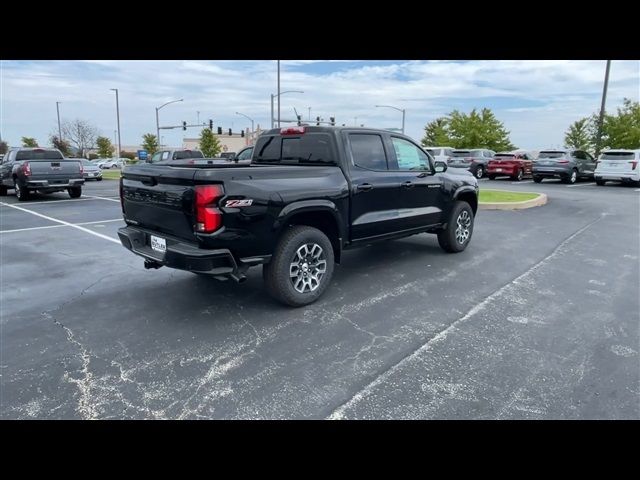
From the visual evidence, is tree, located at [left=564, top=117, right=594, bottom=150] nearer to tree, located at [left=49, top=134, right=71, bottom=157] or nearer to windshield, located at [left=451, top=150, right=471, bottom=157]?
windshield, located at [left=451, top=150, right=471, bottom=157]

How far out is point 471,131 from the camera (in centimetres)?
4197

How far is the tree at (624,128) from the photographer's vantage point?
30.0 m

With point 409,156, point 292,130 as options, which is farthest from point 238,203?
point 409,156

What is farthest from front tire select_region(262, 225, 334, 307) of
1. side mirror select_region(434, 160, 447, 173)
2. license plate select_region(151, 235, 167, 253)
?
side mirror select_region(434, 160, 447, 173)

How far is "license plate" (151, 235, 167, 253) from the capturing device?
4254 mm

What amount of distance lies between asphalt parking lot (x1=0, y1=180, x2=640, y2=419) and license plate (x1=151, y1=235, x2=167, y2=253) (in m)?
0.71

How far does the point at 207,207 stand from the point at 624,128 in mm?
35455

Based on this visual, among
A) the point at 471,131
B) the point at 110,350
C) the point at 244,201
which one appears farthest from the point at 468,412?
the point at 471,131

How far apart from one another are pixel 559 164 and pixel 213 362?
2232cm

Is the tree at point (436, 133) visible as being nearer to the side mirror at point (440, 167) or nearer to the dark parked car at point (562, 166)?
the dark parked car at point (562, 166)

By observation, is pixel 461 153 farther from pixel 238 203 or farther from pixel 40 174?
pixel 238 203
